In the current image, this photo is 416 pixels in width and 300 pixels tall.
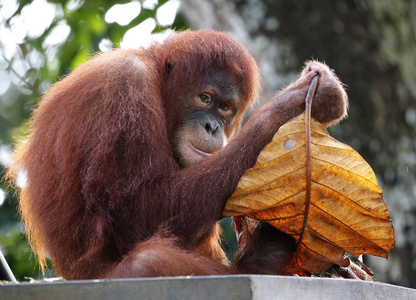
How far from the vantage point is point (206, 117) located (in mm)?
2594

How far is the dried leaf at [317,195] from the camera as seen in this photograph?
2018 millimetres

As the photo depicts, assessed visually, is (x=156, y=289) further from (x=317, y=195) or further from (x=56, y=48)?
(x=56, y=48)

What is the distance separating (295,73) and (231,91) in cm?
199

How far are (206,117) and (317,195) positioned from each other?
2.50ft

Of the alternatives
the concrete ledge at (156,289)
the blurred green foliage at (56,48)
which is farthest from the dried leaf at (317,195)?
the blurred green foliage at (56,48)

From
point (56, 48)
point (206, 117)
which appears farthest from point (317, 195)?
point (56, 48)

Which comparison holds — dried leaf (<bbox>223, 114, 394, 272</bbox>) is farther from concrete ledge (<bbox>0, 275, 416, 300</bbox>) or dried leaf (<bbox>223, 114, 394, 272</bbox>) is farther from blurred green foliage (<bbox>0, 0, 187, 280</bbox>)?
blurred green foliage (<bbox>0, 0, 187, 280</bbox>)

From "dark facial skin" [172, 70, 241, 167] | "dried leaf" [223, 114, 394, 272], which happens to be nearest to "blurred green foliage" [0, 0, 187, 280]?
"dark facial skin" [172, 70, 241, 167]

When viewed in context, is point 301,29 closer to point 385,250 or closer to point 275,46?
point 275,46

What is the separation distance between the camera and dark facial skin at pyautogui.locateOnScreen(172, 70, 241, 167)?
2.48 meters

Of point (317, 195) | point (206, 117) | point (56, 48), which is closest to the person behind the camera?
point (317, 195)

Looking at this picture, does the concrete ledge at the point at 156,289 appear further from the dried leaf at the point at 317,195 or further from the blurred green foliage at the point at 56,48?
the blurred green foliage at the point at 56,48

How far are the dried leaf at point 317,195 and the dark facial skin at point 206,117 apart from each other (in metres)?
0.43

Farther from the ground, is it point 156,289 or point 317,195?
point 156,289
